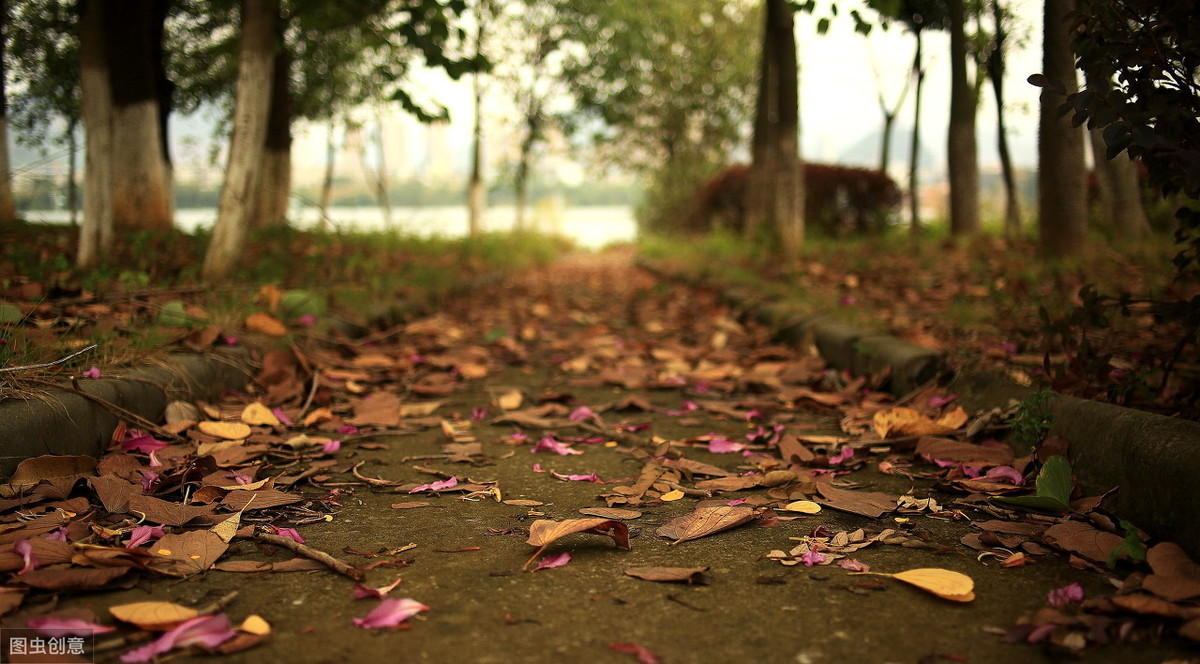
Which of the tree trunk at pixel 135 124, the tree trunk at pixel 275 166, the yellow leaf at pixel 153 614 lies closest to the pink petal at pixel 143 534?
the yellow leaf at pixel 153 614

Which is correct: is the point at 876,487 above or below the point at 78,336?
below

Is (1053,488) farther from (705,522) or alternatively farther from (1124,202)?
(1124,202)

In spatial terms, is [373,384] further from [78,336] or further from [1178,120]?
[1178,120]

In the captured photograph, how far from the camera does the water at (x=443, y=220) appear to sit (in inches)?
314

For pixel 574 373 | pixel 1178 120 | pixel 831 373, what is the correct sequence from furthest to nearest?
pixel 574 373 → pixel 831 373 → pixel 1178 120

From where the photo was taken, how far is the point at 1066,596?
4.94ft

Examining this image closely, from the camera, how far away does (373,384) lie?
12.5 feet

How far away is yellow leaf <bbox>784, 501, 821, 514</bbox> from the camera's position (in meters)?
2.07

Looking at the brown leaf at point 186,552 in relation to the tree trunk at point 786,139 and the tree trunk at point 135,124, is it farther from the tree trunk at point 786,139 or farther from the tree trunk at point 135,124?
the tree trunk at point 786,139

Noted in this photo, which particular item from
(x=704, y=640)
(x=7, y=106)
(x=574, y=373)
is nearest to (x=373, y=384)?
(x=574, y=373)

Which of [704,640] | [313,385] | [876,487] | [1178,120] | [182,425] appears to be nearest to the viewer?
[704,640]

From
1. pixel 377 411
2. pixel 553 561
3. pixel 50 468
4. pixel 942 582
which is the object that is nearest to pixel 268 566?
pixel 553 561

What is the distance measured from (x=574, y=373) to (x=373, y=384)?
105 cm

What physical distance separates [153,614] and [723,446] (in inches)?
70.8
